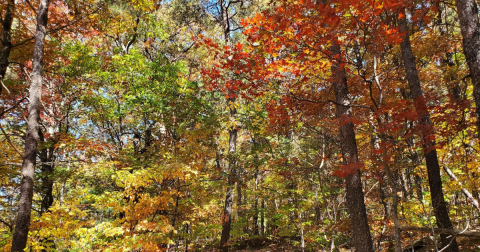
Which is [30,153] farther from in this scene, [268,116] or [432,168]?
[432,168]

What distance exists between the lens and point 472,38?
286 cm

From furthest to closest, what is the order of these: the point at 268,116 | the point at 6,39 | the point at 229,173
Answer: the point at 229,173 → the point at 268,116 → the point at 6,39

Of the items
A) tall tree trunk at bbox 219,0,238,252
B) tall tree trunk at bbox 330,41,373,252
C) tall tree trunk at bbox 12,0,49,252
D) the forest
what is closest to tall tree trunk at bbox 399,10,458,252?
the forest

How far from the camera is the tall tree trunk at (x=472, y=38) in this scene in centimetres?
278

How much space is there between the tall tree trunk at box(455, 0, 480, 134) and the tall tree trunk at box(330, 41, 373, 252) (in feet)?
5.47

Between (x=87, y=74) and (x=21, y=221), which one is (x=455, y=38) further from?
(x=87, y=74)

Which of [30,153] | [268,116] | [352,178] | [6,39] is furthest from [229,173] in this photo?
[6,39]

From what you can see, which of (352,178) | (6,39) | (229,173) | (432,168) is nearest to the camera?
(352,178)

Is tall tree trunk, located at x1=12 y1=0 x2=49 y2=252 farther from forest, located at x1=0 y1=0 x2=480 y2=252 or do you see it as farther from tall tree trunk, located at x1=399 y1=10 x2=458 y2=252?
tall tree trunk, located at x1=399 y1=10 x2=458 y2=252

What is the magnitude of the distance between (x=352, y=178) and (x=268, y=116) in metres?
2.84

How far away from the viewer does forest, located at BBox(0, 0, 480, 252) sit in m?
4.23

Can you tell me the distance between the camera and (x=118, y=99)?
8.97 meters

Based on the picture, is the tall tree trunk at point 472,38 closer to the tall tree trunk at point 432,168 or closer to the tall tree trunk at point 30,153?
the tall tree trunk at point 432,168

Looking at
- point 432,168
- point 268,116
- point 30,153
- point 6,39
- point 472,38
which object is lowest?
point 432,168
